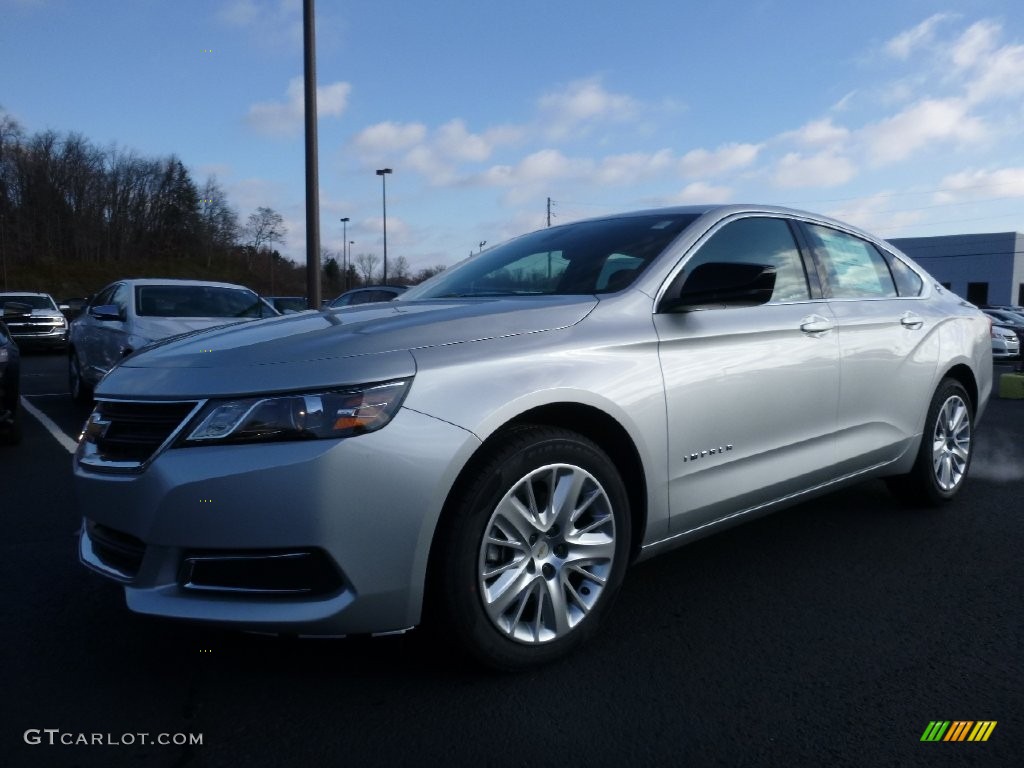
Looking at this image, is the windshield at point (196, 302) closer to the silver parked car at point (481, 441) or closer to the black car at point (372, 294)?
the black car at point (372, 294)

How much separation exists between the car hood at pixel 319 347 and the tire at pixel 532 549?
14.5 inches

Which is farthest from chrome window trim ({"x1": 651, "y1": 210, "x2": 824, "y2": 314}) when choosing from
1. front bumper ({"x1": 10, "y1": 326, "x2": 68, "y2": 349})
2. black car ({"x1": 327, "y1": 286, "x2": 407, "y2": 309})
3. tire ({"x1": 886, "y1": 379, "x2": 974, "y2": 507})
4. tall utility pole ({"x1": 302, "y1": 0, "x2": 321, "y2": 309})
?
front bumper ({"x1": 10, "y1": 326, "x2": 68, "y2": 349})

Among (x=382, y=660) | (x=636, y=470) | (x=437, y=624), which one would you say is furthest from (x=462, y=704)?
(x=636, y=470)

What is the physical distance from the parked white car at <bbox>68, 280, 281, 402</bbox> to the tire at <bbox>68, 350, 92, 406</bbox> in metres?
0.01

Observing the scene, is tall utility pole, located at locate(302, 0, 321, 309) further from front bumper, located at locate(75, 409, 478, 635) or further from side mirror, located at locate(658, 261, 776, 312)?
front bumper, located at locate(75, 409, 478, 635)

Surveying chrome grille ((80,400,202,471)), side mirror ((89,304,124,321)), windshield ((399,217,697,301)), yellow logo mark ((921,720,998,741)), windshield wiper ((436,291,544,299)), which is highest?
windshield ((399,217,697,301))

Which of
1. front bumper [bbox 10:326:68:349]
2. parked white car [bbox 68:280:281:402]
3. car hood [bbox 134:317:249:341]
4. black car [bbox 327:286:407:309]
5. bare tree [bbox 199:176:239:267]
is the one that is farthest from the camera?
bare tree [bbox 199:176:239:267]

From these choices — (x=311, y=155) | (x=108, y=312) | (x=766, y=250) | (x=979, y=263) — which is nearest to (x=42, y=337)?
(x=311, y=155)

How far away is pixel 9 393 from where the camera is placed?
656 centimetres

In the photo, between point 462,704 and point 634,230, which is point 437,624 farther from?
point 634,230

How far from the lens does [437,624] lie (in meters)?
2.38

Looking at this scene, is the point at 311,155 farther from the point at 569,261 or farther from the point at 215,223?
the point at 215,223

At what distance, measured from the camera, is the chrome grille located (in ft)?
7.53

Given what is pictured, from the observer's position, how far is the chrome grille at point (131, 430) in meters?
2.29
